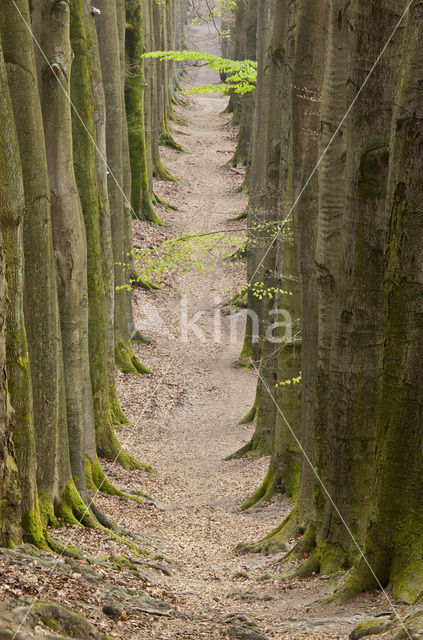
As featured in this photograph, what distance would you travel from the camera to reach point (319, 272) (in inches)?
273

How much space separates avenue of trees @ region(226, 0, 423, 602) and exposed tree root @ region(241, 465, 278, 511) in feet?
0.07

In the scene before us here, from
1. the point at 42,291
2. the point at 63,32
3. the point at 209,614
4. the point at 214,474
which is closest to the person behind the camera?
the point at 209,614

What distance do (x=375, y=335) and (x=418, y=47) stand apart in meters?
2.45

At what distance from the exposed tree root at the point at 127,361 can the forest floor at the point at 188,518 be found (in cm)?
29

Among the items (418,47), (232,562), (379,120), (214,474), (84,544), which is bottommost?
(214,474)

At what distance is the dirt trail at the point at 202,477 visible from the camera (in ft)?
19.2

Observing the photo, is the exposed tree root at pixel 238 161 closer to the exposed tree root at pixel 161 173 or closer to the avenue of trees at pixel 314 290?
the exposed tree root at pixel 161 173

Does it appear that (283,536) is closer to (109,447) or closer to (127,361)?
(109,447)

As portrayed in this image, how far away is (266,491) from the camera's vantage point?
416 inches

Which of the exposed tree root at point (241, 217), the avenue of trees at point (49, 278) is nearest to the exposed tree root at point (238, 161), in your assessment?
the exposed tree root at point (241, 217)

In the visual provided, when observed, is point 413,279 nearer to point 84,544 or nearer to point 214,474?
point 84,544

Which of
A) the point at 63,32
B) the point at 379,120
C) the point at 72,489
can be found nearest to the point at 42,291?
the point at 72,489

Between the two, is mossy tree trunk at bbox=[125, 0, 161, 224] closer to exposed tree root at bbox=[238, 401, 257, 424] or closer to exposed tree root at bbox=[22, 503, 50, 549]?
exposed tree root at bbox=[238, 401, 257, 424]

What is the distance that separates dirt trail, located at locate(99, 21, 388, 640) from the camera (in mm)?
5852
